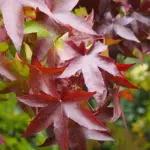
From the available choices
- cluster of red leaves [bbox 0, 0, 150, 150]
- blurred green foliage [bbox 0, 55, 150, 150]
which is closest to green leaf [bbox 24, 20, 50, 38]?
cluster of red leaves [bbox 0, 0, 150, 150]

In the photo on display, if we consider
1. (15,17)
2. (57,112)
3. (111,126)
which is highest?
(15,17)

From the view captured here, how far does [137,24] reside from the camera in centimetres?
103

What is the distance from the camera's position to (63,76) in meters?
0.69

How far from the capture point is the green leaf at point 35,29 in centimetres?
73

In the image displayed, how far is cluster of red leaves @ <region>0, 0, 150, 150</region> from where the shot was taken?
2.21 feet

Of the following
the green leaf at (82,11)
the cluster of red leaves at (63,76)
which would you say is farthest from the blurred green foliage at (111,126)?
the green leaf at (82,11)

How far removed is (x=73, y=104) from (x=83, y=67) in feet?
0.24

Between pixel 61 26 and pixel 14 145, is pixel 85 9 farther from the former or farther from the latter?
pixel 14 145

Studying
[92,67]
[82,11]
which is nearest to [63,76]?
[92,67]

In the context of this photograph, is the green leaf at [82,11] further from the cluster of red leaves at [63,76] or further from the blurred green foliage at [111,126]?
the blurred green foliage at [111,126]

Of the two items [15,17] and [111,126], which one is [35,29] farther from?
[111,126]

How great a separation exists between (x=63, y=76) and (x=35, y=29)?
11 centimetres

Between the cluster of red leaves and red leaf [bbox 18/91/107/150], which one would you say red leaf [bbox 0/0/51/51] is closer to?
the cluster of red leaves

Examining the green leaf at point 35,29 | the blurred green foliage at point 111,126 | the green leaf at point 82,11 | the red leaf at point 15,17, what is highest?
the red leaf at point 15,17
